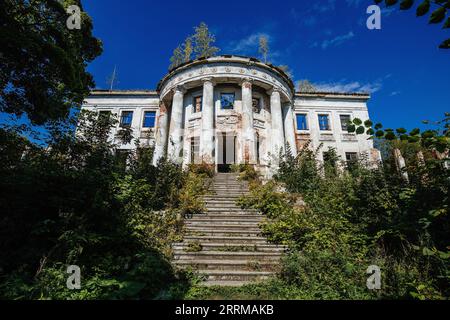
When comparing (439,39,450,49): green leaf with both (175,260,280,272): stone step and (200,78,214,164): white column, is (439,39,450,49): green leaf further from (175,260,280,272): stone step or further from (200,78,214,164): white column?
(200,78,214,164): white column

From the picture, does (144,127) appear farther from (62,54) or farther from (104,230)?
(104,230)

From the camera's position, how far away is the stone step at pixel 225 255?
18.8 feet

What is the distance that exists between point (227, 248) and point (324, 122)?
64.3 ft

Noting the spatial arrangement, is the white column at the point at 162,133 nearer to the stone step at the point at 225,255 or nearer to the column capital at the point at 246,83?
the column capital at the point at 246,83

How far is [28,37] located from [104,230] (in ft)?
17.9

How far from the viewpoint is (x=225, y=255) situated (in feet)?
19.2

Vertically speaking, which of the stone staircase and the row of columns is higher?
the row of columns

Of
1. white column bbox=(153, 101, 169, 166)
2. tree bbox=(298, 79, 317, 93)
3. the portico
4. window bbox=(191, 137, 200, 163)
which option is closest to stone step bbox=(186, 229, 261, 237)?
the portico

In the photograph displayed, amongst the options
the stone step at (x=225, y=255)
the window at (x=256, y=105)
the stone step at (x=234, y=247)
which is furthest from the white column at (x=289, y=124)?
the stone step at (x=225, y=255)

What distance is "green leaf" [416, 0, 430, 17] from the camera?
165cm

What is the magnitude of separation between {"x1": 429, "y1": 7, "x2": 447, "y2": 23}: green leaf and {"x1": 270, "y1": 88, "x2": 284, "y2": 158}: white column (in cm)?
1458

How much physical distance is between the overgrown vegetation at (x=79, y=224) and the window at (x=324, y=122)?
1837 cm

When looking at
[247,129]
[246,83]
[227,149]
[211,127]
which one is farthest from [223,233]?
[246,83]

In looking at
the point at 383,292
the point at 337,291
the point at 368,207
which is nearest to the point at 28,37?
the point at 337,291
